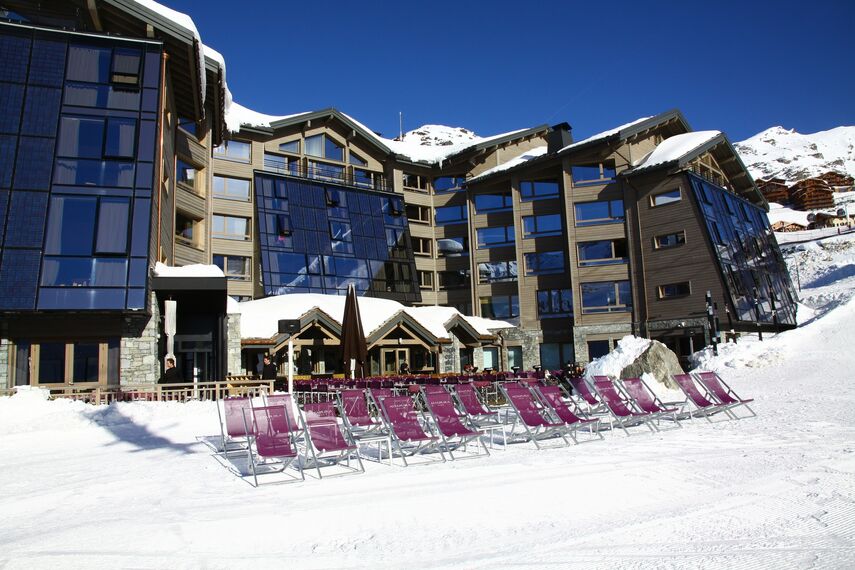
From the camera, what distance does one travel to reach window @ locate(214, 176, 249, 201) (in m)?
35.0

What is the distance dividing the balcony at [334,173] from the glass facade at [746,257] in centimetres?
1780

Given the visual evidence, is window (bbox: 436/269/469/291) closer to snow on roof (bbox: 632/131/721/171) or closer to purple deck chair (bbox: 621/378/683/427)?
snow on roof (bbox: 632/131/721/171)

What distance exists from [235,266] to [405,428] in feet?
89.1

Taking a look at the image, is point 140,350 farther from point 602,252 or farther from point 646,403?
point 602,252

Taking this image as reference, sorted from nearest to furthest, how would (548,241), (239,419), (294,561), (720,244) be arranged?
(294,561)
(239,419)
(720,244)
(548,241)

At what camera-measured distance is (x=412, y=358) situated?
30.9 meters

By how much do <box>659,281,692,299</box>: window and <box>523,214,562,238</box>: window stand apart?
7.02 metres

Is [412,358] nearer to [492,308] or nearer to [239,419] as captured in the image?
[492,308]

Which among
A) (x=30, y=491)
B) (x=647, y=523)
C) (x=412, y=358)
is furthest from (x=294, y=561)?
(x=412, y=358)

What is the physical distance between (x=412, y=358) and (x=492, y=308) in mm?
10722

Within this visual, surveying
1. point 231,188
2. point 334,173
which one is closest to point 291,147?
point 334,173

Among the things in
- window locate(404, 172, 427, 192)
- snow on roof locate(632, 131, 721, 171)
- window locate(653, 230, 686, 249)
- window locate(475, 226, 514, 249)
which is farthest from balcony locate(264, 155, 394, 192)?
window locate(653, 230, 686, 249)

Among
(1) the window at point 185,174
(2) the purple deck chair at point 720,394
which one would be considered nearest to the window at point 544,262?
(1) the window at point 185,174

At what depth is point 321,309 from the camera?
965 inches
